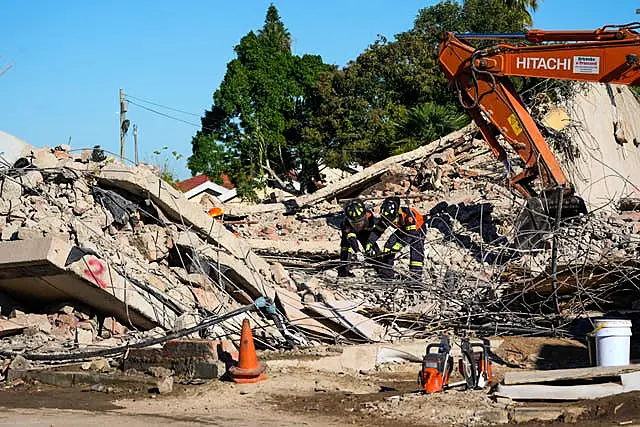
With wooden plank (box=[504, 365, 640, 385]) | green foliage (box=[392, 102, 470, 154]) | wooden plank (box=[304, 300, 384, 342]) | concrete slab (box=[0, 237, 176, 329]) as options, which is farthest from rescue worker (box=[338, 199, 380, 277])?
green foliage (box=[392, 102, 470, 154])

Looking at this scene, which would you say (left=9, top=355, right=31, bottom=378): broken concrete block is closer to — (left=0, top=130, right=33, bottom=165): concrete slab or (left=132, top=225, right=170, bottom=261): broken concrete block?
(left=132, top=225, right=170, bottom=261): broken concrete block

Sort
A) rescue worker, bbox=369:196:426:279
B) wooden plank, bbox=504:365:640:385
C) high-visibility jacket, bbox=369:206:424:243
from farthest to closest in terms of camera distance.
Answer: high-visibility jacket, bbox=369:206:424:243, rescue worker, bbox=369:196:426:279, wooden plank, bbox=504:365:640:385

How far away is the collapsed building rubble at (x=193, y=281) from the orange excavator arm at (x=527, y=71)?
131cm

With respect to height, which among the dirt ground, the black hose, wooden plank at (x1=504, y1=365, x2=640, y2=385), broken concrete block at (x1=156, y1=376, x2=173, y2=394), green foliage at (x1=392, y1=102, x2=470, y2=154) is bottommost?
the dirt ground

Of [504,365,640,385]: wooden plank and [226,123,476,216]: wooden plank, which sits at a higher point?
[226,123,476,216]: wooden plank

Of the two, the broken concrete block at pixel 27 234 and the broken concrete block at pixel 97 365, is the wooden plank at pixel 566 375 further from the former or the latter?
the broken concrete block at pixel 27 234

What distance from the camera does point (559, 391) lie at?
7.41 meters

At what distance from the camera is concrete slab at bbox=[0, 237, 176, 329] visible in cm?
965

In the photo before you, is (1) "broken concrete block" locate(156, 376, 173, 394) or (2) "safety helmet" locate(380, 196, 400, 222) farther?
(2) "safety helmet" locate(380, 196, 400, 222)

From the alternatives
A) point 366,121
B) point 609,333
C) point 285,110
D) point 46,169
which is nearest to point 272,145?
point 285,110

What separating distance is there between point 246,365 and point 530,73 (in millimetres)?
6908

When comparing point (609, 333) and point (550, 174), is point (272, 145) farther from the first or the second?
point (609, 333)

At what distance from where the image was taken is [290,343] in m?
10.2

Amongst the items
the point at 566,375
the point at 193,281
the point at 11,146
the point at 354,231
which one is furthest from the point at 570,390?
the point at 11,146
